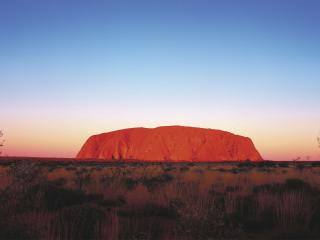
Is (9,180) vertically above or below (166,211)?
above

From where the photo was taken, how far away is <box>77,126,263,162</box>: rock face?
106688mm

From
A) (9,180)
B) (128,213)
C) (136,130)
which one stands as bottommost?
(128,213)

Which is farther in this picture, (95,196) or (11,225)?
(95,196)

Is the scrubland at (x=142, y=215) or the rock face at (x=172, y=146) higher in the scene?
the rock face at (x=172, y=146)

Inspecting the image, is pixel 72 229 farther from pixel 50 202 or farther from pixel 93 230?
pixel 50 202

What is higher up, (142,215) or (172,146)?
(172,146)

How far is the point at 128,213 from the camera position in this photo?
9234 millimetres

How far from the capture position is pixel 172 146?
355 ft

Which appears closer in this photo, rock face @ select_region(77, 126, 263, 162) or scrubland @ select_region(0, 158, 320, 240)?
scrubland @ select_region(0, 158, 320, 240)

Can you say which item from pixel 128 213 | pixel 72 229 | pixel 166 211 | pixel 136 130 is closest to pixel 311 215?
pixel 166 211

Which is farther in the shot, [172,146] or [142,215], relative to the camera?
[172,146]

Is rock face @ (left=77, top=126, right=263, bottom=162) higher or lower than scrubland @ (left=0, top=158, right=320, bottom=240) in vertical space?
higher

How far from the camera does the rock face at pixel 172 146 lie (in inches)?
4200

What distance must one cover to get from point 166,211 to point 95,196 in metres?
3.05
